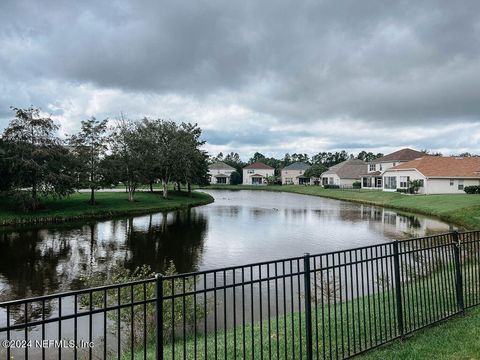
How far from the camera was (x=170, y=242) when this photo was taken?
20.8 metres

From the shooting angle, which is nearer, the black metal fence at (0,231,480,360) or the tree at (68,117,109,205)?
the black metal fence at (0,231,480,360)

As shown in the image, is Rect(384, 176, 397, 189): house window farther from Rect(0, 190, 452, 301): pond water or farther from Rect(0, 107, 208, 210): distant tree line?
Rect(0, 107, 208, 210): distant tree line

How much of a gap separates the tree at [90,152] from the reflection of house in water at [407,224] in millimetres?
26384

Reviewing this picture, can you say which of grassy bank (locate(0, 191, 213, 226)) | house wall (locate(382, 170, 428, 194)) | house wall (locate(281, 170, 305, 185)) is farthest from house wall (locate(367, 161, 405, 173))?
grassy bank (locate(0, 191, 213, 226))

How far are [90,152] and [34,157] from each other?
744 cm

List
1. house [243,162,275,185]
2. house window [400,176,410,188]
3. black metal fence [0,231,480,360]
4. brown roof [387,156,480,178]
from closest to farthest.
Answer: black metal fence [0,231,480,360], brown roof [387,156,480,178], house window [400,176,410,188], house [243,162,275,185]

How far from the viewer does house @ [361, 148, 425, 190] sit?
2557 inches

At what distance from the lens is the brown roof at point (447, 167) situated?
153ft

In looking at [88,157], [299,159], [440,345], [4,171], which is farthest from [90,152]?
[299,159]

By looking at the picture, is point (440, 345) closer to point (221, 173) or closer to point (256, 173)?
point (256, 173)

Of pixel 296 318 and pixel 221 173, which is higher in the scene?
pixel 221 173

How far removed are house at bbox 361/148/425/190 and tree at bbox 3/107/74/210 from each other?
5289 cm

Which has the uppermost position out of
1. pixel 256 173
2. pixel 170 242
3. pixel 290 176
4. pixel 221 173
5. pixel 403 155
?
pixel 403 155

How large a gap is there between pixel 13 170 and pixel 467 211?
3618 cm
